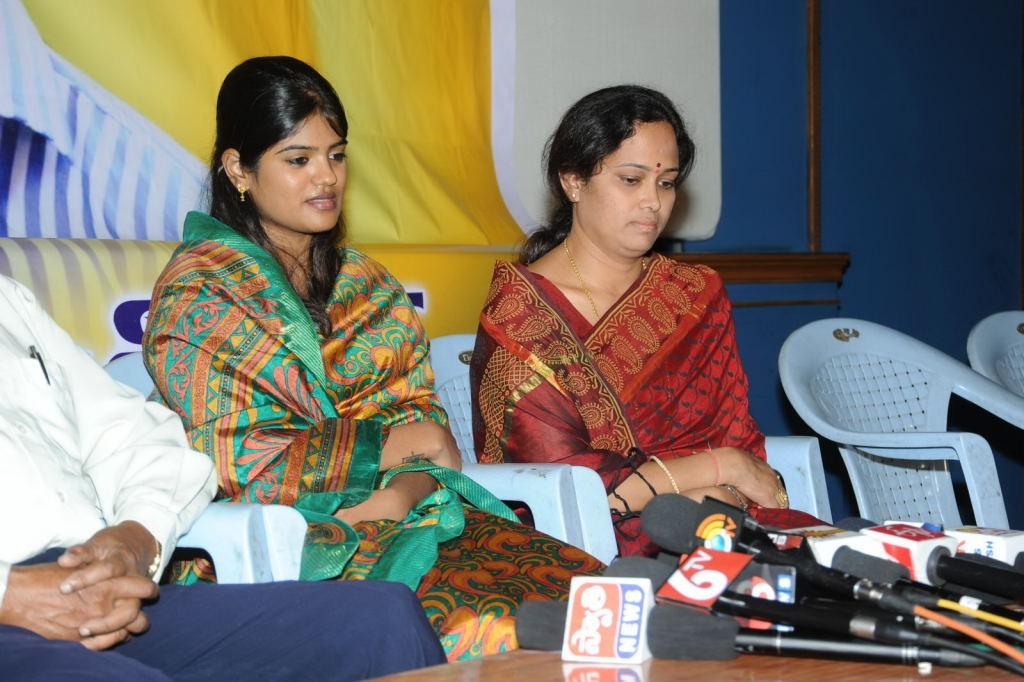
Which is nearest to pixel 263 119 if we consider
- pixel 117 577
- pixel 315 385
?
pixel 315 385

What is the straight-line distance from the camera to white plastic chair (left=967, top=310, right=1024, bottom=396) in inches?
136

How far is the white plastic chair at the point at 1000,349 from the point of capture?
3.45 meters

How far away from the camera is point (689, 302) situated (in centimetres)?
266

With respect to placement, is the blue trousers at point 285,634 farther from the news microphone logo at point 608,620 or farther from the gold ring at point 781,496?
the gold ring at point 781,496

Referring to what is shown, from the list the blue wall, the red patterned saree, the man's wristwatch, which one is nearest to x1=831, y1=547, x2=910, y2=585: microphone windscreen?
the man's wristwatch

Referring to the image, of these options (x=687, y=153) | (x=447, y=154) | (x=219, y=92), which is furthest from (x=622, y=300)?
(x=219, y=92)

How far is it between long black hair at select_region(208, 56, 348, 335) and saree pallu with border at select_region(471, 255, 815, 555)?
412mm

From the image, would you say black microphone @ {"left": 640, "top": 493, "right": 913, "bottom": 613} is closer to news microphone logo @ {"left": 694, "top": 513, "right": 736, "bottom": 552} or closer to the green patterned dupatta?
news microphone logo @ {"left": 694, "top": 513, "right": 736, "bottom": 552}

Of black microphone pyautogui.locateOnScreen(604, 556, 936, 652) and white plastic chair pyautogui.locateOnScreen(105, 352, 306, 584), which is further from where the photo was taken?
white plastic chair pyautogui.locateOnScreen(105, 352, 306, 584)

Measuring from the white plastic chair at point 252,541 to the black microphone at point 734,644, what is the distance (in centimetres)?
80

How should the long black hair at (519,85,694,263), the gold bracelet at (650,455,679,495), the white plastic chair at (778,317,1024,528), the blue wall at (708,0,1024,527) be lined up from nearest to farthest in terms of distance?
1. the gold bracelet at (650,455,679,495)
2. the long black hair at (519,85,694,263)
3. the white plastic chair at (778,317,1024,528)
4. the blue wall at (708,0,1024,527)

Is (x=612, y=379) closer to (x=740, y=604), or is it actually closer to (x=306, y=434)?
(x=306, y=434)

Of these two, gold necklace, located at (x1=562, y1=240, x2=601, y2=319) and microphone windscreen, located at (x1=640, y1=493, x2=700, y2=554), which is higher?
gold necklace, located at (x1=562, y1=240, x2=601, y2=319)

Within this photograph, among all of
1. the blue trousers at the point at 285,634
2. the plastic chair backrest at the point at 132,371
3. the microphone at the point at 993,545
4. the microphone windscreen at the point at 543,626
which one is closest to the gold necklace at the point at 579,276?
the plastic chair backrest at the point at 132,371
